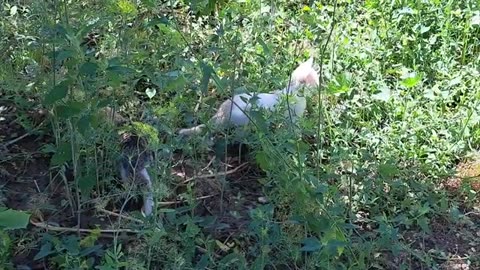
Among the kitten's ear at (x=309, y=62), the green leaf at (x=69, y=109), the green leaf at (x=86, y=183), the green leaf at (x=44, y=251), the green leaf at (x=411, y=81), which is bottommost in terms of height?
the green leaf at (x=44, y=251)

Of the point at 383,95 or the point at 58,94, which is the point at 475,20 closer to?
the point at 383,95

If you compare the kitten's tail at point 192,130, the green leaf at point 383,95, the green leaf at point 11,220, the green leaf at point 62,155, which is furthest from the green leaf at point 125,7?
the green leaf at point 383,95

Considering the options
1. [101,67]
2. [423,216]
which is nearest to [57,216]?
[101,67]

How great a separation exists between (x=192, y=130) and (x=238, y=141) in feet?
0.58

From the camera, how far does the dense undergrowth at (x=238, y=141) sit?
2146 millimetres

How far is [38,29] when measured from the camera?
2.58m

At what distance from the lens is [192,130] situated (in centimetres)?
259

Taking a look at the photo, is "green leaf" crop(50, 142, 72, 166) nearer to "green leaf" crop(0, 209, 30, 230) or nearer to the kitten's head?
"green leaf" crop(0, 209, 30, 230)

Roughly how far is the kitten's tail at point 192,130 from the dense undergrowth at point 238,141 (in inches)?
0.9

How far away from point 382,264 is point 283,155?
0.47 m

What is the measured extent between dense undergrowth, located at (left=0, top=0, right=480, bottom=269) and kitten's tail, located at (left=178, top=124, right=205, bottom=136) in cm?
2

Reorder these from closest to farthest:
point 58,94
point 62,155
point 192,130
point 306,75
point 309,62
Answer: point 58,94, point 62,155, point 192,130, point 306,75, point 309,62

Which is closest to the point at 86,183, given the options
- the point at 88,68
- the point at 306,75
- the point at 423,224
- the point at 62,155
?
the point at 62,155

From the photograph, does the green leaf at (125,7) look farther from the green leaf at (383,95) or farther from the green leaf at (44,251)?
the green leaf at (383,95)
